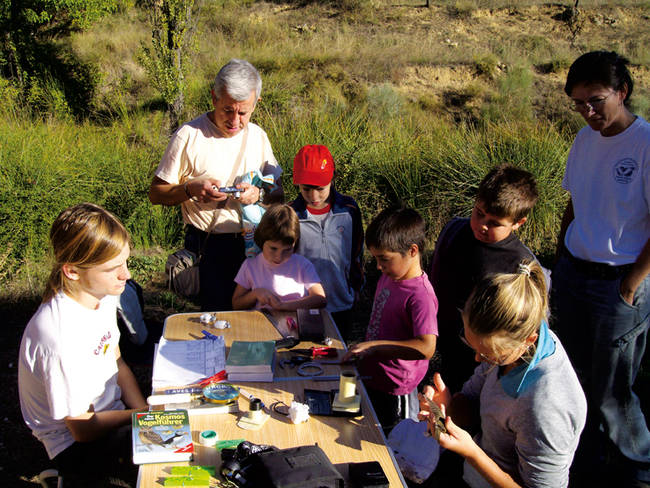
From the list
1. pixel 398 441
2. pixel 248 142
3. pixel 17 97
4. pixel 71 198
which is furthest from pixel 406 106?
pixel 398 441

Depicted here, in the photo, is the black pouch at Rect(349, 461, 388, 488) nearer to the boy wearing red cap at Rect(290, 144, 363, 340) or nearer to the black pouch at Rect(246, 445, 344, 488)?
the black pouch at Rect(246, 445, 344, 488)

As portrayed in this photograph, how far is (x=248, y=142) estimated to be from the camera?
131 inches

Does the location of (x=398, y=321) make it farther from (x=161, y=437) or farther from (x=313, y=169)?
(x=161, y=437)

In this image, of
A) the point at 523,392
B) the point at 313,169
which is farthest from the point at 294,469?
the point at 313,169

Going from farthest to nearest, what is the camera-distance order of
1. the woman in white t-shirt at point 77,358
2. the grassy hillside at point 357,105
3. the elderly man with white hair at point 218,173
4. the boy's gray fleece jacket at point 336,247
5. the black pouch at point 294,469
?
the grassy hillside at point 357,105 → the boy's gray fleece jacket at point 336,247 → the elderly man with white hair at point 218,173 → the woman in white t-shirt at point 77,358 → the black pouch at point 294,469

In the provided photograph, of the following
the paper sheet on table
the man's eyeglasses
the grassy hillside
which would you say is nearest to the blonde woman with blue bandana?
the paper sheet on table

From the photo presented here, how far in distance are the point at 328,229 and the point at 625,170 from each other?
155 cm

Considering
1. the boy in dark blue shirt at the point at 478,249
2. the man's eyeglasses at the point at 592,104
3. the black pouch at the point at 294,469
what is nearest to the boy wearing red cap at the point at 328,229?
the boy in dark blue shirt at the point at 478,249

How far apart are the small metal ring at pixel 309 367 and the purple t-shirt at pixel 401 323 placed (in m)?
0.31

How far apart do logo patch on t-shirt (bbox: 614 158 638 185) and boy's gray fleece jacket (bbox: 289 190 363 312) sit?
1.39 meters

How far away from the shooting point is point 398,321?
2578mm

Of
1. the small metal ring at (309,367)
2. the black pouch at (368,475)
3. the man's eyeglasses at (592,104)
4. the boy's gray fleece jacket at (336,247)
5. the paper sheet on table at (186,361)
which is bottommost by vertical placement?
the black pouch at (368,475)

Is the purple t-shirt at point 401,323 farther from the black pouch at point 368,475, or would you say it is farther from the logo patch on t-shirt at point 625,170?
the logo patch on t-shirt at point 625,170

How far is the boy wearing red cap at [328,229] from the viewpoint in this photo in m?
3.12
